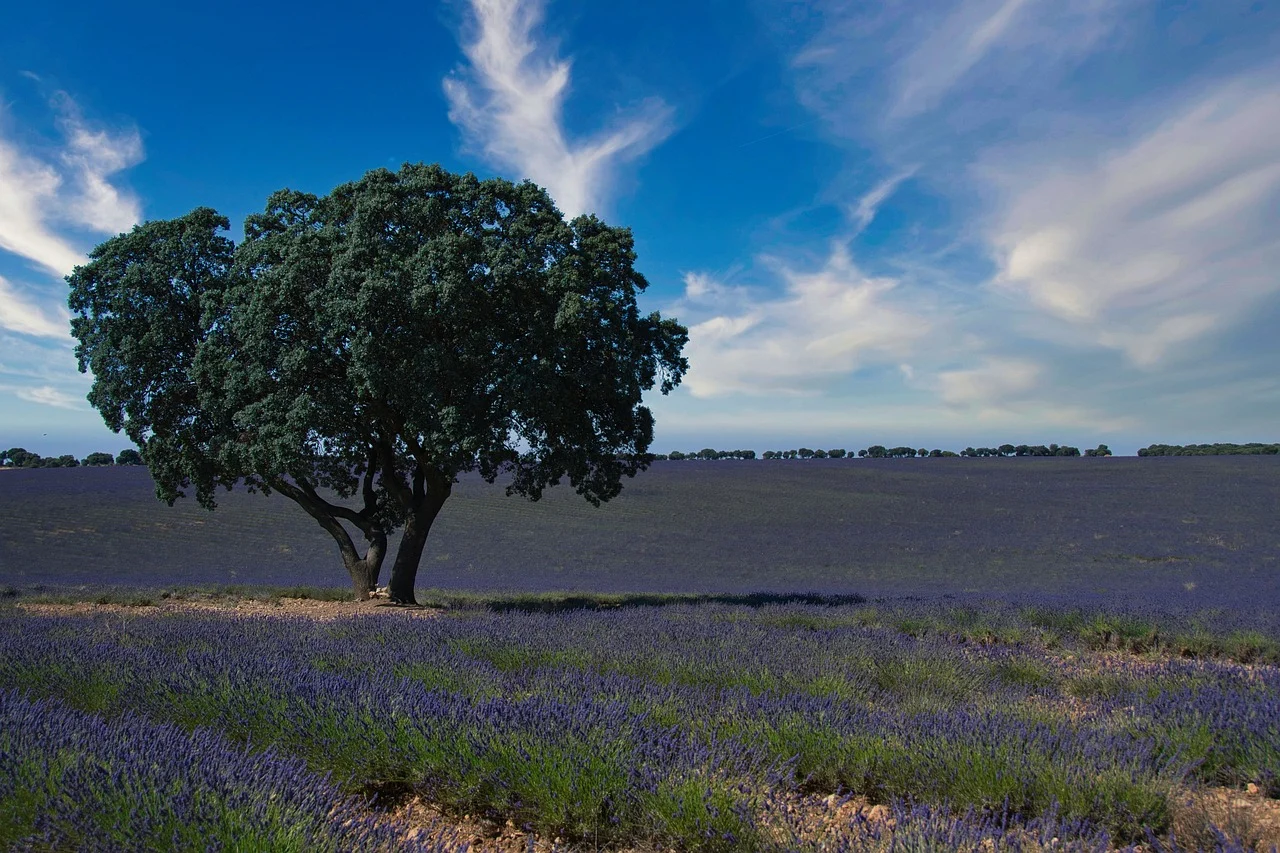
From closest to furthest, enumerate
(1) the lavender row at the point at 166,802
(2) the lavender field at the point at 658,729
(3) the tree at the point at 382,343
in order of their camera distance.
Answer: (1) the lavender row at the point at 166,802 < (2) the lavender field at the point at 658,729 < (3) the tree at the point at 382,343

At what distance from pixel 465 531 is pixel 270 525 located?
7.70 metres

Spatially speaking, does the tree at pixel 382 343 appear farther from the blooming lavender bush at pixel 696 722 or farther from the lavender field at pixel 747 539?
the lavender field at pixel 747 539

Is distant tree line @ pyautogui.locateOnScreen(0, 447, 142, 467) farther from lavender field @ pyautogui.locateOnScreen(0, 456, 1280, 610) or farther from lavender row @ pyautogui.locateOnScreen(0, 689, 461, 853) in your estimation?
lavender row @ pyautogui.locateOnScreen(0, 689, 461, 853)

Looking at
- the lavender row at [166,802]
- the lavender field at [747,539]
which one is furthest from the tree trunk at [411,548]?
the lavender row at [166,802]

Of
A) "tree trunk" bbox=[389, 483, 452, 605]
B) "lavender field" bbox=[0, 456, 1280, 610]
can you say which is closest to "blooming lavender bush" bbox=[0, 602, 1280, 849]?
"tree trunk" bbox=[389, 483, 452, 605]

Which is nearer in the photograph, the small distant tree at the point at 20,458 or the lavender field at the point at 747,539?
the lavender field at the point at 747,539

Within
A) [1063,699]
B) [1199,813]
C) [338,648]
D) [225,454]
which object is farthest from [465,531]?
[1199,813]

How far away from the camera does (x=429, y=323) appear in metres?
10.5

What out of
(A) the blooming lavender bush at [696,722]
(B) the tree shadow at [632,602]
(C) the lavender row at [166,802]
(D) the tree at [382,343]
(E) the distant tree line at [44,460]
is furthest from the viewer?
(E) the distant tree line at [44,460]

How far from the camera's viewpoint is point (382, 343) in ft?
33.1

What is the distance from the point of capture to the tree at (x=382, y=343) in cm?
1016

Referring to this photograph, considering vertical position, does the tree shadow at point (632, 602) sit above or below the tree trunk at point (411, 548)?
below

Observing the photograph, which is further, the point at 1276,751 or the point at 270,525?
the point at 270,525

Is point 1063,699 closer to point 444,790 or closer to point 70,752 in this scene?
point 444,790
